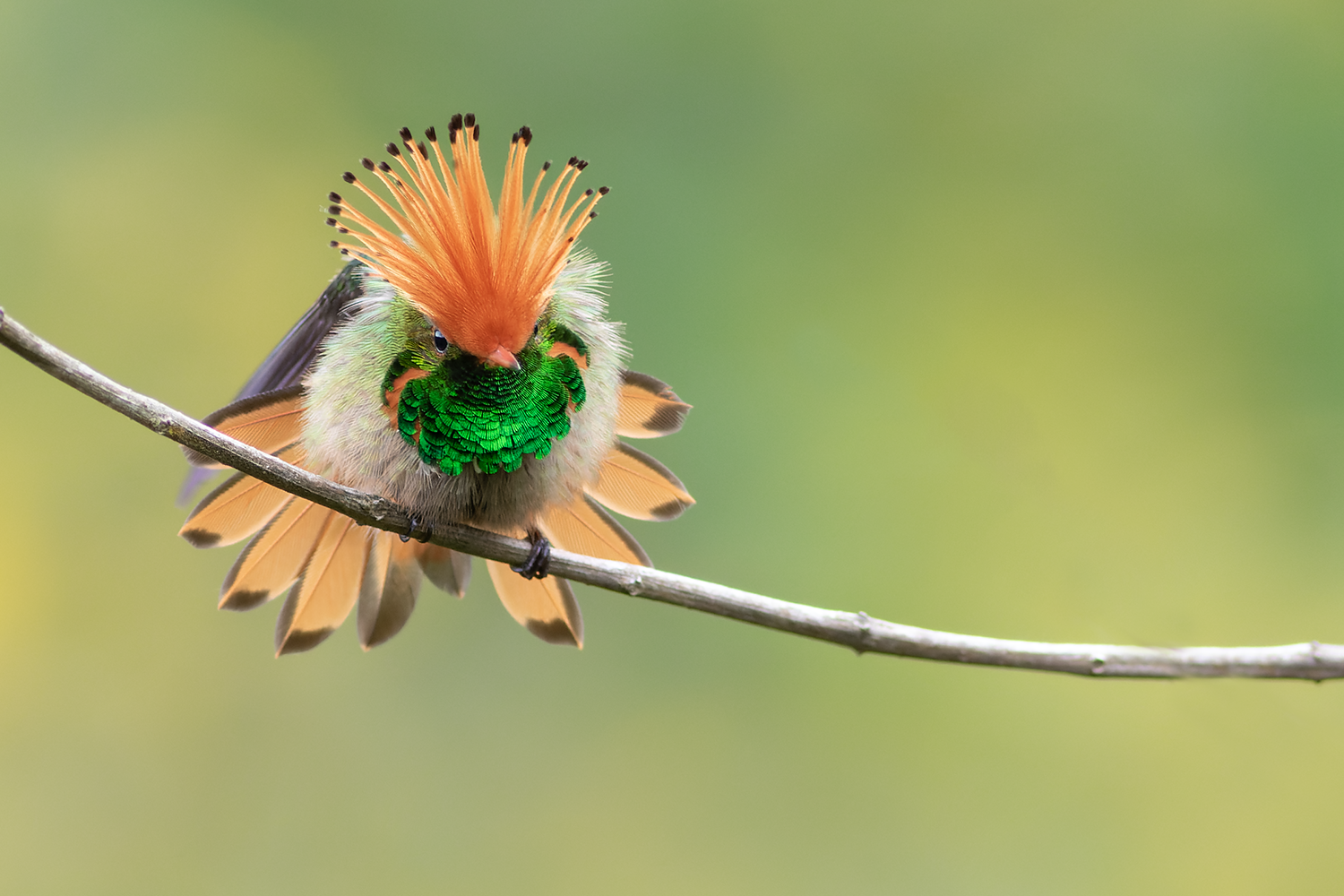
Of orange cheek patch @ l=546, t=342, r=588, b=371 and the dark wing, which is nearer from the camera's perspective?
orange cheek patch @ l=546, t=342, r=588, b=371

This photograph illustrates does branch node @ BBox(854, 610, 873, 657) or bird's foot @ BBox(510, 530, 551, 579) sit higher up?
branch node @ BBox(854, 610, 873, 657)

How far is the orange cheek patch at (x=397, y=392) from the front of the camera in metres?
1.12

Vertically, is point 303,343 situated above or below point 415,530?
above

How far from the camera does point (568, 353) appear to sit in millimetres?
1142

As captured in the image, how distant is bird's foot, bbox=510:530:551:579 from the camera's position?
3.81ft

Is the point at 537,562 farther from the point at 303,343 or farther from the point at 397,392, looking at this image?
the point at 303,343

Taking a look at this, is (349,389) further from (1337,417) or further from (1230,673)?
(1337,417)

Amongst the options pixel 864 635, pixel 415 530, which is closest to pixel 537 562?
pixel 415 530

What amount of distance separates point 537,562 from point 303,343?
0.40 m

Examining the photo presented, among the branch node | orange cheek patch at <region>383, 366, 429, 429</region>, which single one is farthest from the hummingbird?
the branch node

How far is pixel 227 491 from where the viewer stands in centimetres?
120

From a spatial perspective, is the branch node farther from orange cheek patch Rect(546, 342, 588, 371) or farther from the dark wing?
the dark wing

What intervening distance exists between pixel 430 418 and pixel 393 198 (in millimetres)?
213

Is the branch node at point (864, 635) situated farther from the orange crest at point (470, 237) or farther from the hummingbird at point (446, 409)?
the orange crest at point (470, 237)
